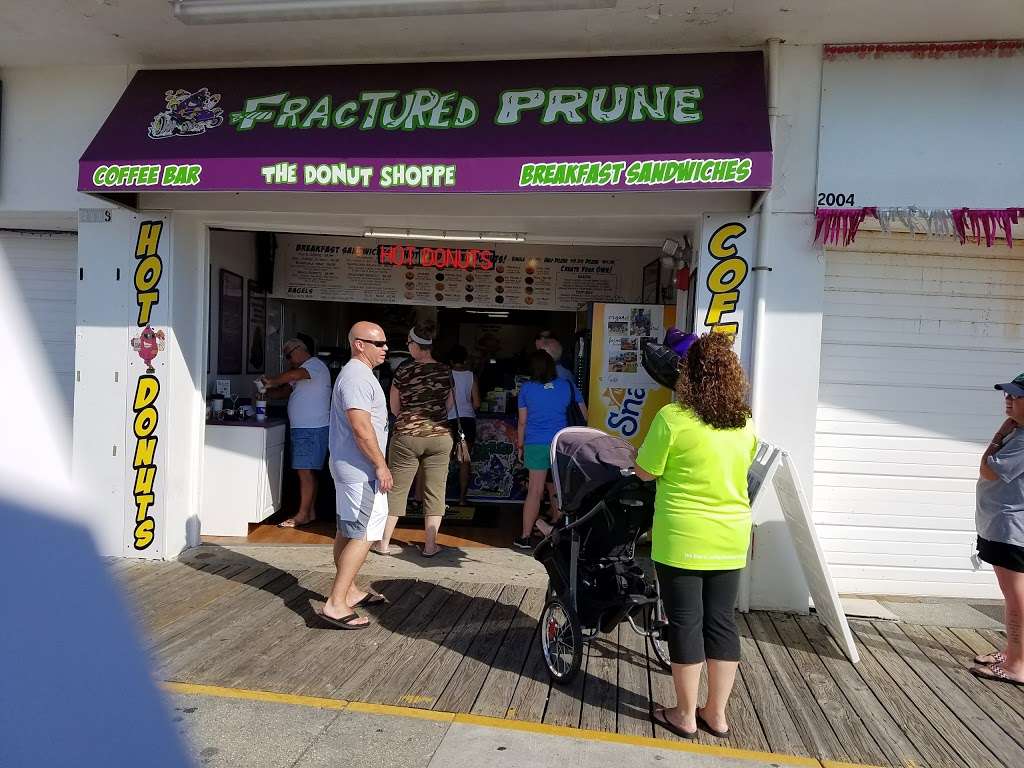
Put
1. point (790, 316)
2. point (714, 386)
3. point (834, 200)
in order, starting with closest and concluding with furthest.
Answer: point (714, 386) → point (834, 200) → point (790, 316)

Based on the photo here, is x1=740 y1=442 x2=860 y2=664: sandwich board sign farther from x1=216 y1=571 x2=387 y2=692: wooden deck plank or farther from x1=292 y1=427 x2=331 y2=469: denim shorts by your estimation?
x1=292 y1=427 x2=331 y2=469: denim shorts

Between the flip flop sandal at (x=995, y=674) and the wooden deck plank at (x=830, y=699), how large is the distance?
0.86 meters

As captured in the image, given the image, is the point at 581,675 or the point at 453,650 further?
the point at 453,650

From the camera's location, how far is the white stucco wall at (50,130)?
5645mm

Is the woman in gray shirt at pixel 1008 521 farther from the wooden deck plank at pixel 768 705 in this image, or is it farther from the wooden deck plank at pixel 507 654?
the wooden deck plank at pixel 507 654

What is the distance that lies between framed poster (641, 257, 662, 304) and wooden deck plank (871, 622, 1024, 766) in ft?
11.8

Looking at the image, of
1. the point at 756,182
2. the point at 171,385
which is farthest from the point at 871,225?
the point at 171,385

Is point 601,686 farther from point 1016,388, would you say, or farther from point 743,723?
point 1016,388

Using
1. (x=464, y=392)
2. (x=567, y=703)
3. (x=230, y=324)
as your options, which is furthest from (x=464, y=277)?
(x=567, y=703)

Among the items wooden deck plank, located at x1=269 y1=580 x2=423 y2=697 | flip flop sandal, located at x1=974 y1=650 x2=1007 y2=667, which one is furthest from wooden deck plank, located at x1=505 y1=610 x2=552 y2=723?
flip flop sandal, located at x1=974 y1=650 x2=1007 y2=667

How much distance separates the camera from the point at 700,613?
3.22 meters

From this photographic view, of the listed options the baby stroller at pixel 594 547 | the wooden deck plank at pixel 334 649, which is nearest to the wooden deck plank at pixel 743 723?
the baby stroller at pixel 594 547

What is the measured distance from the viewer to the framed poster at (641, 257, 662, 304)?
7172 mm

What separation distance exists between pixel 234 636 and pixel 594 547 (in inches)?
88.8
